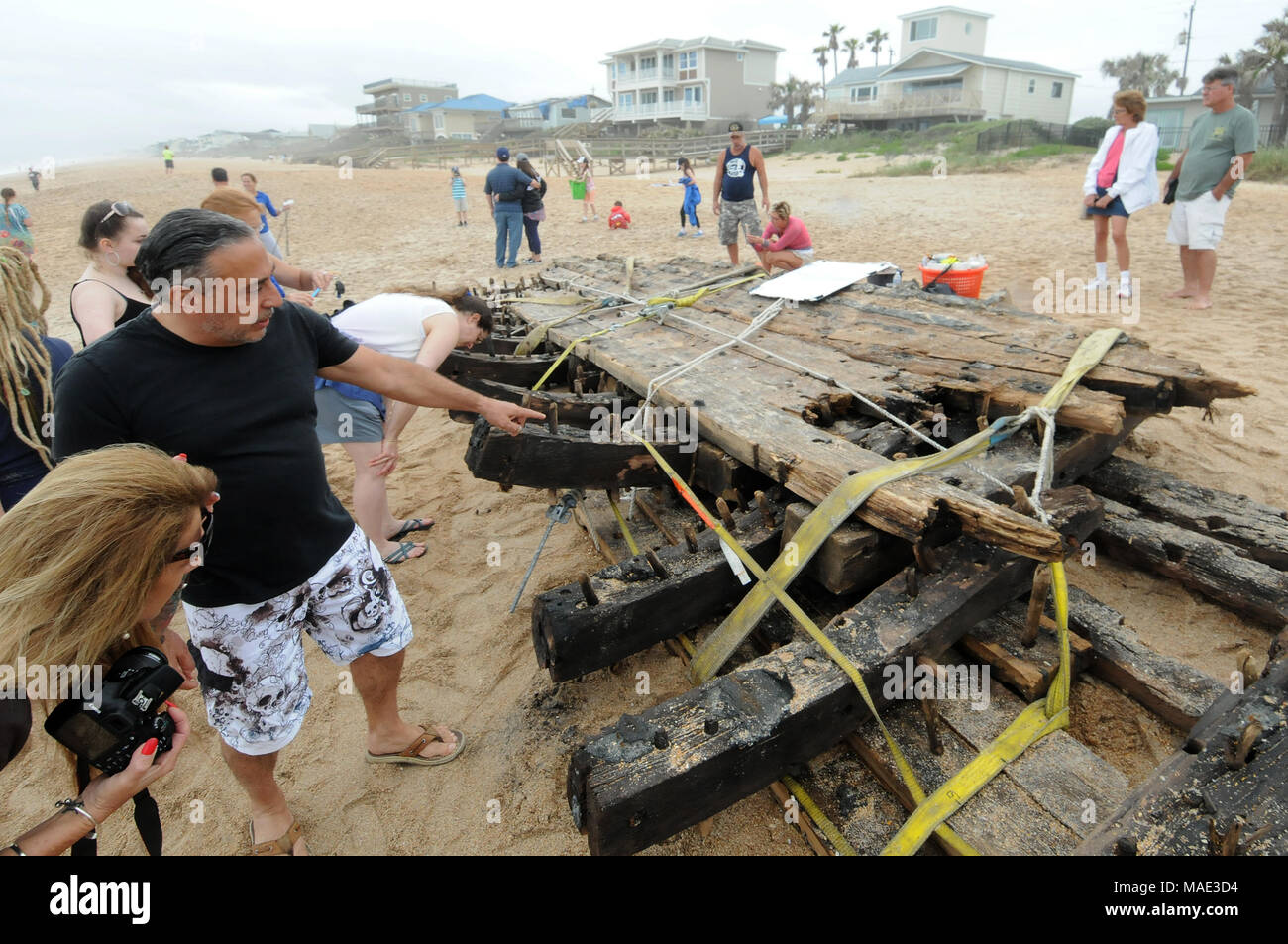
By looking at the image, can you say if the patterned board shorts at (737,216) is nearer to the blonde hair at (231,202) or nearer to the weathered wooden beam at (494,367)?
the weathered wooden beam at (494,367)

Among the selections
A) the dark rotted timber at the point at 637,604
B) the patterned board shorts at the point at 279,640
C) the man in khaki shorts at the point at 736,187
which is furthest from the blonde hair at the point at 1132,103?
the patterned board shorts at the point at 279,640

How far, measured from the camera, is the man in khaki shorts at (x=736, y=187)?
8609mm

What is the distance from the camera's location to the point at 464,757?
103 inches

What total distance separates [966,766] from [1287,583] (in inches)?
70.2

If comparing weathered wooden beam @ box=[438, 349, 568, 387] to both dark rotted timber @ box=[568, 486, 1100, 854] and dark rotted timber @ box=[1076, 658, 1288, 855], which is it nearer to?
dark rotted timber @ box=[568, 486, 1100, 854]

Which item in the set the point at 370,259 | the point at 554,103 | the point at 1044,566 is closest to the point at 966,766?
the point at 1044,566

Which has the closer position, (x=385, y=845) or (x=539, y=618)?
(x=539, y=618)

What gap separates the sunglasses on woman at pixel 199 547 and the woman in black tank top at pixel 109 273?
1.69 m

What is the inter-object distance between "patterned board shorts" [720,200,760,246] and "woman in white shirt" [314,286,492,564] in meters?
6.08

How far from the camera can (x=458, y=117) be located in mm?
62938

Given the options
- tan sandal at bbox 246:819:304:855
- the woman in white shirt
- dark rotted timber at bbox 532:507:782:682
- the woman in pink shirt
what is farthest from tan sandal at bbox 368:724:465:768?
the woman in pink shirt

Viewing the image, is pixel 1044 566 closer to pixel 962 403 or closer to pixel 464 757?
pixel 962 403

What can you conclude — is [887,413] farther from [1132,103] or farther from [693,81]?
[693,81]

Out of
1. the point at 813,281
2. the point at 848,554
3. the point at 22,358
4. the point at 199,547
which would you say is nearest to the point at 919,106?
the point at 813,281
